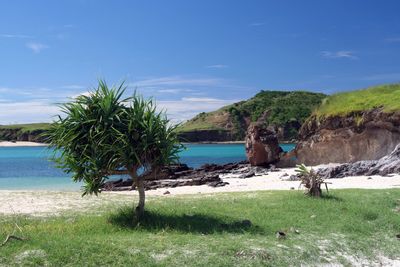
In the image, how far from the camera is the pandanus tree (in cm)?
1397

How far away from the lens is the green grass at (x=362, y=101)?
43.3 metres

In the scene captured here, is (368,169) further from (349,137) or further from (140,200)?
(140,200)

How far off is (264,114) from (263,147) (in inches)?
4100

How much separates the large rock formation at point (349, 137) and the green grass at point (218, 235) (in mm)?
24159

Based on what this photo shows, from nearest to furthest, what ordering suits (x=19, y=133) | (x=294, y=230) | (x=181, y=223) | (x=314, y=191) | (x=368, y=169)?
(x=294, y=230) → (x=181, y=223) → (x=314, y=191) → (x=368, y=169) → (x=19, y=133)

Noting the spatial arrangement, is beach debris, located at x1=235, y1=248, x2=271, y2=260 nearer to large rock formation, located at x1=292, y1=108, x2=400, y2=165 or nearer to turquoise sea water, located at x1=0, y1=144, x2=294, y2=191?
turquoise sea water, located at x1=0, y1=144, x2=294, y2=191

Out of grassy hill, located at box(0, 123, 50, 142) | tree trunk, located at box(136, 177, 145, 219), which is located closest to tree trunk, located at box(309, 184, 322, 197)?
tree trunk, located at box(136, 177, 145, 219)

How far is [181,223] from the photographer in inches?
557

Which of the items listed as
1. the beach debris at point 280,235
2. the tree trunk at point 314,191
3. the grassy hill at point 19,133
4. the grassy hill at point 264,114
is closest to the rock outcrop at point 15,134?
the grassy hill at point 19,133

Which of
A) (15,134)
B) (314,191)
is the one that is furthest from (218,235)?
(15,134)

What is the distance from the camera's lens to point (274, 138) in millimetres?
53031

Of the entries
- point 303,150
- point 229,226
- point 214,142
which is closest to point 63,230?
point 229,226

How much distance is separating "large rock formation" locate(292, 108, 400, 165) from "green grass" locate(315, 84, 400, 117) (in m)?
0.66

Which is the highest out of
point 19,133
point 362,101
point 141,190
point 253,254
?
point 19,133
